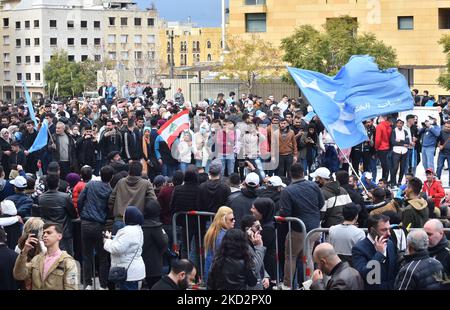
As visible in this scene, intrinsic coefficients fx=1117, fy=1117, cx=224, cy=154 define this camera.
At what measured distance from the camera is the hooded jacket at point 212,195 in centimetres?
1508

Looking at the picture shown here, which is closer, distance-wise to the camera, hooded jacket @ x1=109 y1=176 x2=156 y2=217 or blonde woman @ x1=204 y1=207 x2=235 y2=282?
blonde woman @ x1=204 y1=207 x2=235 y2=282

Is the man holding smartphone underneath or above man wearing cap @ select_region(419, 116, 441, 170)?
underneath

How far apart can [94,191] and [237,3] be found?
5538 centimetres

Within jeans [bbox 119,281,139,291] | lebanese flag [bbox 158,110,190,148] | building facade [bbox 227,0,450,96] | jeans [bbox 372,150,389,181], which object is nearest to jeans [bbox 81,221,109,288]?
jeans [bbox 119,281,139,291]

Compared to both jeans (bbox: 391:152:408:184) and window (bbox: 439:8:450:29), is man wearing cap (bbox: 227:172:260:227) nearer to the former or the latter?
jeans (bbox: 391:152:408:184)

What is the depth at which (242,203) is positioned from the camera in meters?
14.4

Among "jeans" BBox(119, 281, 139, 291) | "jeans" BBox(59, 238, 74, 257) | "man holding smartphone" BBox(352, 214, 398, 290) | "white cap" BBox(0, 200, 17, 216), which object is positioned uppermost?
"white cap" BBox(0, 200, 17, 216)

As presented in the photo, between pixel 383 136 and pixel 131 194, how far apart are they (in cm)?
1124

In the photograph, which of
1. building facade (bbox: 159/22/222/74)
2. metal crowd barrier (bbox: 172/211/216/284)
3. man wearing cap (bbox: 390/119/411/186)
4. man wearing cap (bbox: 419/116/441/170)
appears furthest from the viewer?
building facade (bbox: 159/22/222/74)

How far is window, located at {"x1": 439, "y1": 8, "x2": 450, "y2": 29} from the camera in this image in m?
64.6

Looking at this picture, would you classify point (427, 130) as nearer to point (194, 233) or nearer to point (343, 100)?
point (343, 100)

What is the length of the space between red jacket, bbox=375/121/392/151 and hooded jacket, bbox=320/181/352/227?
10.1 m

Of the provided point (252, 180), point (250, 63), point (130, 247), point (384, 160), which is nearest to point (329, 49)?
point (250, 63)
